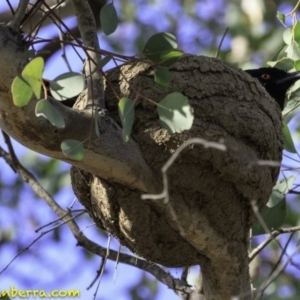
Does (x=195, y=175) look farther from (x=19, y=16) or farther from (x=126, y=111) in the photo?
(x=19, y=16)

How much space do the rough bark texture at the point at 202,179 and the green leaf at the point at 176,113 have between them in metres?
0.66

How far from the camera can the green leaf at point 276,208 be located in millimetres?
4801

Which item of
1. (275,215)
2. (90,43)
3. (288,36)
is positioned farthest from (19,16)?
(275,215)

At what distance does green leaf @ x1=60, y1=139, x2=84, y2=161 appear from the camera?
3145 millimetres

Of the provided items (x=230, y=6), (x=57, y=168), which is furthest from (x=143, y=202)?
(x=230, y=6)

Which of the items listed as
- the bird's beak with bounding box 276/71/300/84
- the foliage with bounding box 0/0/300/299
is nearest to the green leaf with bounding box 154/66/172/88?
the foliage with bounding box 0/0/300/299

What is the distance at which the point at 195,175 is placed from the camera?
3.81m

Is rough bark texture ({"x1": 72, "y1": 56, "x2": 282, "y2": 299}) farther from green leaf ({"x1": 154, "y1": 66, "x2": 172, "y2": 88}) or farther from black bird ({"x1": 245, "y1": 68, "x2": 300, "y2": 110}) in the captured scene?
black bird ({"x1": 245, "y1": 68, "x2": 300, "y2": 110})

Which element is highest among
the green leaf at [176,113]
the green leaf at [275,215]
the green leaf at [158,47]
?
the green leaf at [275,215]

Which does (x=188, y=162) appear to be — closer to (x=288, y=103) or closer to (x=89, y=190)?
(x=89, y=190)

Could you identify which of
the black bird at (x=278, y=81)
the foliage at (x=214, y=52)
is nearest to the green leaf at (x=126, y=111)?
the foliage at (x=214, y=52)

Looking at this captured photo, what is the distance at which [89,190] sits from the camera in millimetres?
3986

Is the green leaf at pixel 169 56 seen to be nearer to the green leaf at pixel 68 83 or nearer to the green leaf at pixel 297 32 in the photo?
the green leaf at pixel 68 83

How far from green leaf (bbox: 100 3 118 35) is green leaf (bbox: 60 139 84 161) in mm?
737
